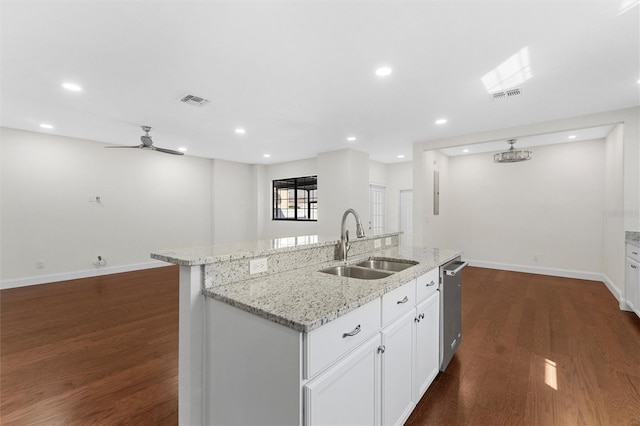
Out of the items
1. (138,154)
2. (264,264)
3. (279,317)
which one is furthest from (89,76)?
(138,154)

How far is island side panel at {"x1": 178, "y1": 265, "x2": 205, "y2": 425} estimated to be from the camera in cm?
143

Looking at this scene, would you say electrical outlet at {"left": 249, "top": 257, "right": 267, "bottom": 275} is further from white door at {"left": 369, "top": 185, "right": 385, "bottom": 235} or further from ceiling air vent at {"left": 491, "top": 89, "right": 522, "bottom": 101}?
white door at {"left": 369, "top": 185, "right": 385, "bottom": 235}

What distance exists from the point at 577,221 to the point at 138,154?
880 centimetres

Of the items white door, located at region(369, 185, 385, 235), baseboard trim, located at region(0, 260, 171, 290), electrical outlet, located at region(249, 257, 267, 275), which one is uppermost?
white door, located at region(369, 185, 385, 235)

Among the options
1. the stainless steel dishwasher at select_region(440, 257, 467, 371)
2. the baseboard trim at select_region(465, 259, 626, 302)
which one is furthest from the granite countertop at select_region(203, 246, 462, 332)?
the baseboard trim at select_region(465, 259, 626, 302)

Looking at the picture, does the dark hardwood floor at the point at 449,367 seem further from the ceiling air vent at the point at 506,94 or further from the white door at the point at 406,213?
the white door at the point at 406,213

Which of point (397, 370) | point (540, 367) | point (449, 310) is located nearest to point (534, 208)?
point (540, 367)

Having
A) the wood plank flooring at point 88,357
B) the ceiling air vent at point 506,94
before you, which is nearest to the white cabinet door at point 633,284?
the ceiling air vent at point 506,94

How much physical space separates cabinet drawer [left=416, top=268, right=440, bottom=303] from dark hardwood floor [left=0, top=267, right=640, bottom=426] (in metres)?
0.73

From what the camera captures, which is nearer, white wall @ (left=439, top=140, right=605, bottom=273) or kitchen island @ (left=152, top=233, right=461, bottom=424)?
kitchen island @ (left=152, top=233, right=461, bottom=424)

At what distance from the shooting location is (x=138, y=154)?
6027 mm

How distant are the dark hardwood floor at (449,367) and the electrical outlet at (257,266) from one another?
44.0 inches

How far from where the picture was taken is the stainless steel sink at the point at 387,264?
2301 mm

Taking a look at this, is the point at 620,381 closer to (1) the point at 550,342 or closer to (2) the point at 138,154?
(1) the point at 550,342
